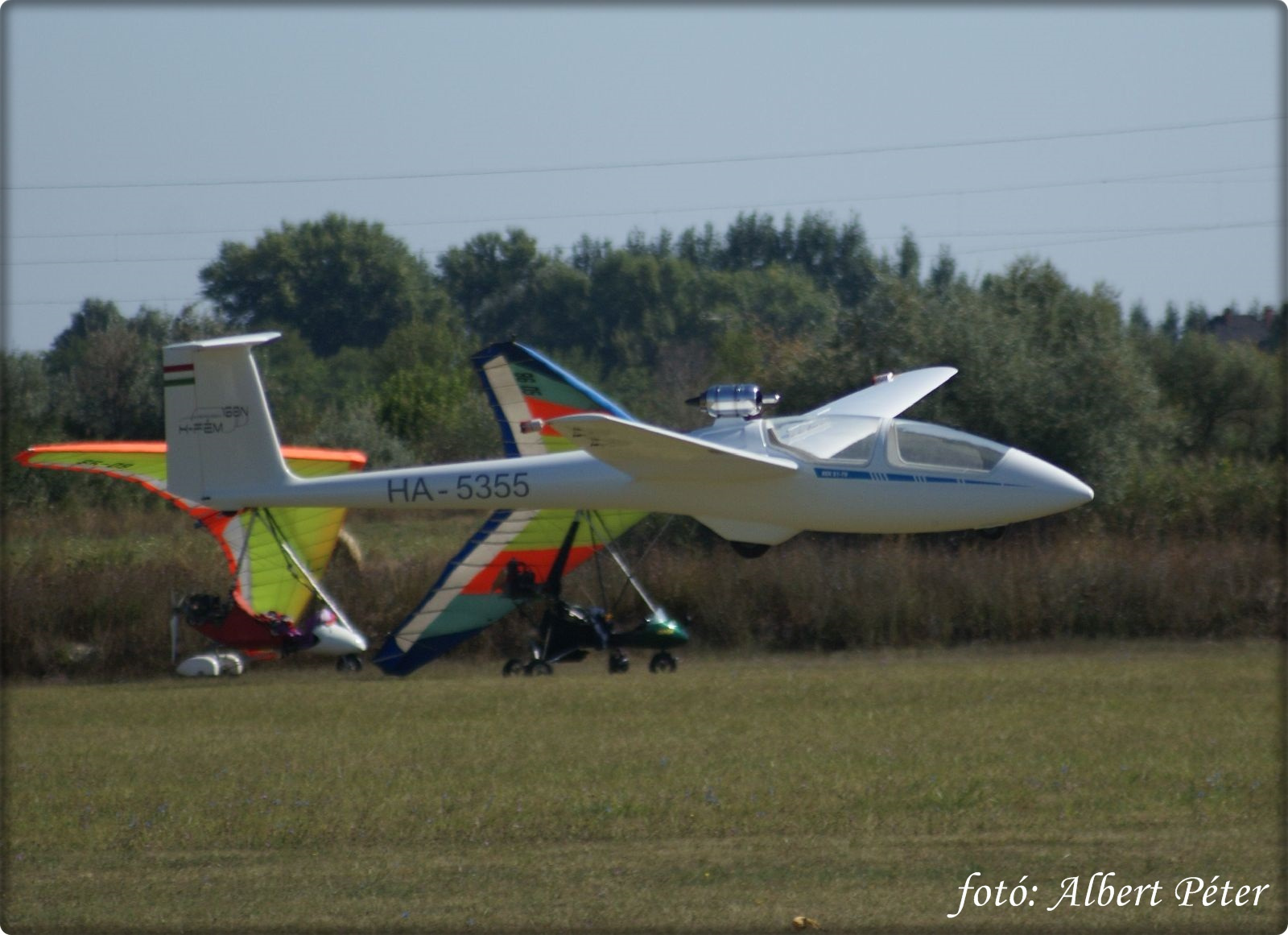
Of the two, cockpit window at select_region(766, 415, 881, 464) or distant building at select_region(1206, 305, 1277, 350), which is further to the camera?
distant building at select_region(1206, 305, 1277, 350)

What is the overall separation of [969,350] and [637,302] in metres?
32.8

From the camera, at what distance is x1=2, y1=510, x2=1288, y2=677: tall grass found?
29.2 meters

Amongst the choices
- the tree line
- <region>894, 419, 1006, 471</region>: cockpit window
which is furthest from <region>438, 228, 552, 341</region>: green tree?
<region>894, 419, 1006, 471</region>: cockpit window

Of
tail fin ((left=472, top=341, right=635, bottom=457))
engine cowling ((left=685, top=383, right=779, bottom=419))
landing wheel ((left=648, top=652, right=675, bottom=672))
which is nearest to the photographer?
engine cowling ((left=685, top=383, right=779, bottom=419))

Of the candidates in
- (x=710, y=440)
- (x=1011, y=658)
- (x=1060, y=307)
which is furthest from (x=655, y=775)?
(x=1011, y=658)

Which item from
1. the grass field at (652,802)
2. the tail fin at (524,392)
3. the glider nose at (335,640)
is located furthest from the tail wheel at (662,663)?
the tail fin at (524,392)

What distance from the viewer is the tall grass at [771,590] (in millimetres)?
29250

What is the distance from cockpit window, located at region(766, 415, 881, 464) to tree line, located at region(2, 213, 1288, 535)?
6638 millimetres

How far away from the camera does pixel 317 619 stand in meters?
19.1

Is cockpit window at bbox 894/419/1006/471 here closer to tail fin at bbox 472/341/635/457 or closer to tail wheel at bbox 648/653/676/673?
tail fin at bbox 472/341/635/457

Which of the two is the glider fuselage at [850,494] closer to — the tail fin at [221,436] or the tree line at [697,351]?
the tail fin at [221,436]

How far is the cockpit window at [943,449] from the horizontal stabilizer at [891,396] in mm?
550

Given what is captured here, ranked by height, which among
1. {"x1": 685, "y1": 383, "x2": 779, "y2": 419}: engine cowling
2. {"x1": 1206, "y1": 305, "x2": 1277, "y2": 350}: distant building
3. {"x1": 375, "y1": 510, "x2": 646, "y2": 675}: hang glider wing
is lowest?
{"x1": 375, "y1": 510, "x2": 646, "y2": 675}: hang glider wing

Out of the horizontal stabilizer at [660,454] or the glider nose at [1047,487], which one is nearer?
the horizontal stabilizer at [660,454]
